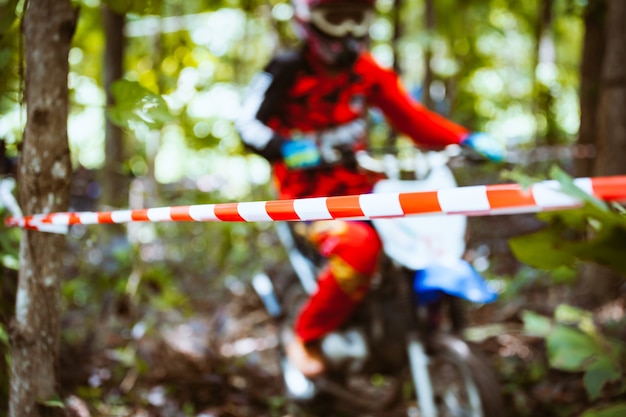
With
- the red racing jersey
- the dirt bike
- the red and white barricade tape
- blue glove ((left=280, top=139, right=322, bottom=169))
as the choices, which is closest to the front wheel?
the dirt bike

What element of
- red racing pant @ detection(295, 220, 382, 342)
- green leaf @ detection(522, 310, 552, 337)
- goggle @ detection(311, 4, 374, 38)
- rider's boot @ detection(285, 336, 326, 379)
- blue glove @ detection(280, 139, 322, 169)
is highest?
goggle @ detection(311, 4, 374, 38)

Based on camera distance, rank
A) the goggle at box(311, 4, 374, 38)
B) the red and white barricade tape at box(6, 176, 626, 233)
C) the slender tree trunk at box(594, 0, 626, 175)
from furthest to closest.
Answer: the slender tree trunk at box(594, 0, 626, 175) < the goggle at box(311, 4, 374, 38) < the red and white barricade tape at box(6, 176, 626, 233)

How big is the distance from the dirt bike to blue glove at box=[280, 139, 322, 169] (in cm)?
32

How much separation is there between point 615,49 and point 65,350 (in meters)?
3.63

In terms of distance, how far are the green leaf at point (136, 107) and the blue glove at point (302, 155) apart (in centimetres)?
64

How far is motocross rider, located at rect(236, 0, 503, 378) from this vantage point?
112 inches

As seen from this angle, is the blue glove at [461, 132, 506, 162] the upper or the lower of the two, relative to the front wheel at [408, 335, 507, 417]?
upper

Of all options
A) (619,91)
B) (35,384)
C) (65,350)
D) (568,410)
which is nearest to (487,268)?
(619,91)

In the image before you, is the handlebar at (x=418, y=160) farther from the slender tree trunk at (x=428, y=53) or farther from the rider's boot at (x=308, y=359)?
the slender tree trunk at (x=428, y=53)

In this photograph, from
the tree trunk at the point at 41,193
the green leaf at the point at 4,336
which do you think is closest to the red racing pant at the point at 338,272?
the tree trunk at the point at 41,193

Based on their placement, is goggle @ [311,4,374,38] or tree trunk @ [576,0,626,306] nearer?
goggle @ [311,4,374,38]

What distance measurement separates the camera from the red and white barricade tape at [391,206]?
1333 mm

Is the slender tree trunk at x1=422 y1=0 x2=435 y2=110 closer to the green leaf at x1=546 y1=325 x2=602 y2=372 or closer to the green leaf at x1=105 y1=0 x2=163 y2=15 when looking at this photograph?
the green leaf at x1=546 y1=325 x2=602 y2=372

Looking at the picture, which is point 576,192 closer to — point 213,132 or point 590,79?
point 590,79
